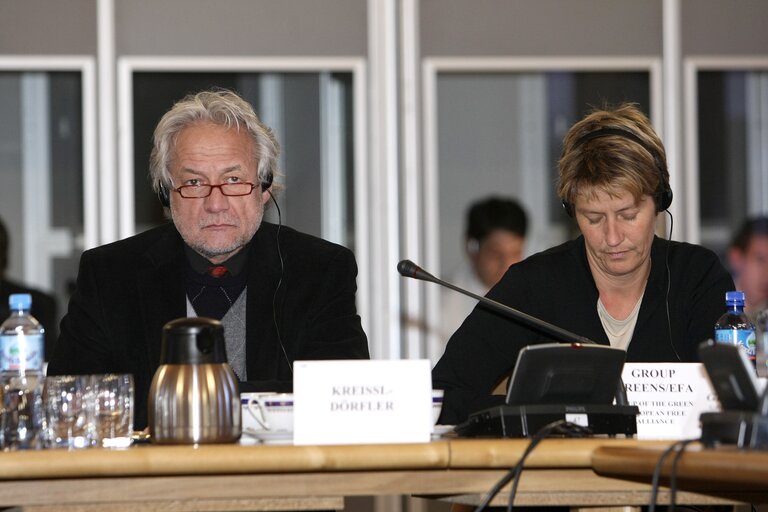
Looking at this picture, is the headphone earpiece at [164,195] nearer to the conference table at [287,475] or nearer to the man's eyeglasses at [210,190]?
the man's eyeglasses at [210,190]

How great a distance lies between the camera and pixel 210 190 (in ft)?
8.34

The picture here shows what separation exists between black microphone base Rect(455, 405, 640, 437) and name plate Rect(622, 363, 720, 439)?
1.8 inches

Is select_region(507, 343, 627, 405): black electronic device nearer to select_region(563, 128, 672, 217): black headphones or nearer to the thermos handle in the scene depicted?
the thermos handle

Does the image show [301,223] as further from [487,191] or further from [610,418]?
[610,418]

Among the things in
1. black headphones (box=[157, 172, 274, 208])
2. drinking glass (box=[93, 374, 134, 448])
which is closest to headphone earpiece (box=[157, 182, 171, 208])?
black headphones (box=[157, 172, 274, 208])

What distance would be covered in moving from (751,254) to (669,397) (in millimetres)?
2679

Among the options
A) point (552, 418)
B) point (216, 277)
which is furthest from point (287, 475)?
point (216, 277)

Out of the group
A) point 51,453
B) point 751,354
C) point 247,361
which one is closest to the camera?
point 51,453

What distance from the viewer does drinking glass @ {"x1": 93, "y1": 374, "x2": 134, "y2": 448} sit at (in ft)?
5.73

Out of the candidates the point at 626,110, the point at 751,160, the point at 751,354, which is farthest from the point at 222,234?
the point at 751,160

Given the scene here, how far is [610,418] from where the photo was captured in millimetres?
1779

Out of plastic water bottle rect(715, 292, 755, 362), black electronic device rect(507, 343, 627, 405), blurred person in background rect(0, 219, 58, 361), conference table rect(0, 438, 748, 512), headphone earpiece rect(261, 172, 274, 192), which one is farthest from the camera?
blurred person in background rect(0, 219, 58, 361)

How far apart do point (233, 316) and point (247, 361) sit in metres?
0.12

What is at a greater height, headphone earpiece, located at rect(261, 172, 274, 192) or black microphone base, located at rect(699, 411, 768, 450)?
headphone earpiece, located at rect(261, 172, 274, 192)
